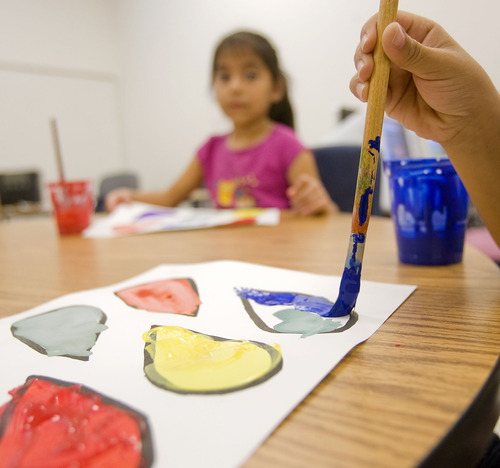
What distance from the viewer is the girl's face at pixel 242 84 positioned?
1200mm

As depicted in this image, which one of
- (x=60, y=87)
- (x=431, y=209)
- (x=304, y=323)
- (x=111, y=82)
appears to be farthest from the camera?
(x=111, y=82)

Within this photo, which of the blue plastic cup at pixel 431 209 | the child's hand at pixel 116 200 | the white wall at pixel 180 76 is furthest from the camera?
the white wall at pixel 180 76

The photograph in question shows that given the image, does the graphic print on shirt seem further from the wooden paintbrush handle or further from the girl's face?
the wooden paintbrush handle

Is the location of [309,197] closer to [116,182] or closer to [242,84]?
[242,84]

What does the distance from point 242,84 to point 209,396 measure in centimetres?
110

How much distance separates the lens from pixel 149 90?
372 centimetres

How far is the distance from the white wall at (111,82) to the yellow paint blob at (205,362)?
244 cm

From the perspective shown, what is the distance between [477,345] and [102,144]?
12.9 feet

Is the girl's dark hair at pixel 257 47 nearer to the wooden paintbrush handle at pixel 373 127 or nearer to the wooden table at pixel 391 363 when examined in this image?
the wooden table at pixel 391 363

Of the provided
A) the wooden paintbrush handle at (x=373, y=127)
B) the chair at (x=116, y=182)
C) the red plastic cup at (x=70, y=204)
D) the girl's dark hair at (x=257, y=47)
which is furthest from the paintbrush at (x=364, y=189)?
the chair at (x=116, y=182)

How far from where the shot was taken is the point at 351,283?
295 millimetres

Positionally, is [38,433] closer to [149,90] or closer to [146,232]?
[146,232]

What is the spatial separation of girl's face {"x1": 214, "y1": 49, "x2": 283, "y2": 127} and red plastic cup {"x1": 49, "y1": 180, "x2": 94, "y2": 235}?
55 cm

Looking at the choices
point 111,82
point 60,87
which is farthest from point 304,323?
point 111,82
